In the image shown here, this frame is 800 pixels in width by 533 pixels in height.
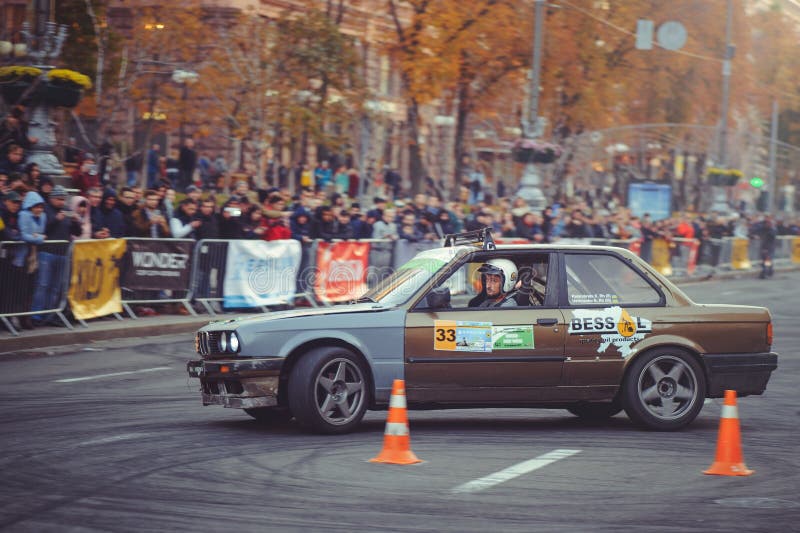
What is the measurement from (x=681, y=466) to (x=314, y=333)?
2683 mm

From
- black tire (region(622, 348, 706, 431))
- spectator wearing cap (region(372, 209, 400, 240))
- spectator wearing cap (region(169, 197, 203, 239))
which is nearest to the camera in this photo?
black tire (region(622, 348, 706, 431))

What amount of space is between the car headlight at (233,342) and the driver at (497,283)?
1770 mm

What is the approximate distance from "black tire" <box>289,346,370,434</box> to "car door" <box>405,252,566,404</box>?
37cm

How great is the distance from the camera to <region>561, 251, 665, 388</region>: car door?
10.6 meters

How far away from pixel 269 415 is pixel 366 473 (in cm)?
241

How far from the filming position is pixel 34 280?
1720 centimetres

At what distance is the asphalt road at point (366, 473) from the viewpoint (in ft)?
24.2

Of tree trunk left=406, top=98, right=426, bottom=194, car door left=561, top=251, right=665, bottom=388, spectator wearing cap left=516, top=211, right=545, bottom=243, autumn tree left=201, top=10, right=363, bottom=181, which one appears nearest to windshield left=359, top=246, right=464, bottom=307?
car door left=561, top=251, right=665, bottom=388

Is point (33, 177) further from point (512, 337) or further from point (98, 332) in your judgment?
point (512, 337)

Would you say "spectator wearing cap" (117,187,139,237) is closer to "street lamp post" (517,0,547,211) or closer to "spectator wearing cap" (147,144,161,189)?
"spectator wearing cap" (147,144,161,189)

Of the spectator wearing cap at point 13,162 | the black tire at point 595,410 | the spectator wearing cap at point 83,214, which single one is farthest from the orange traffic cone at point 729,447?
the spectator wearing cap at point 13,162

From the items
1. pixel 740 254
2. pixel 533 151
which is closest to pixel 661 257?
pixel 533 151

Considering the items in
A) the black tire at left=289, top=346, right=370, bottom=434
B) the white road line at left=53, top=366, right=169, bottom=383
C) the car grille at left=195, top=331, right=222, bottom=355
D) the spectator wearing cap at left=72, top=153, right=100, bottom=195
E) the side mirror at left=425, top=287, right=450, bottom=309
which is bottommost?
the white road line at left=53, top=366, right=169, bottom=383

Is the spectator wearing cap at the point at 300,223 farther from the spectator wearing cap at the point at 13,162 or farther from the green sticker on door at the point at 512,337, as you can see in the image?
the green sticker on door at the point at 512,337
